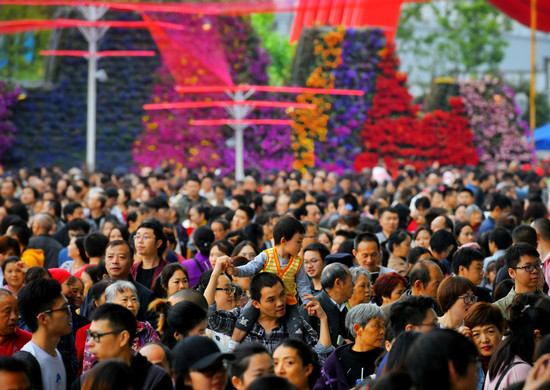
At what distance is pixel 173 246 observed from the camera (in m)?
8.98

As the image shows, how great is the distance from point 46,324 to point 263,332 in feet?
4.28

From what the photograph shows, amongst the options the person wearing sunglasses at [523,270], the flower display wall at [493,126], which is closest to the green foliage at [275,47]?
the flower display wall at [493,126]

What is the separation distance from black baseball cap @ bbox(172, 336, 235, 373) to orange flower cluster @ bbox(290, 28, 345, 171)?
2315 centimetres

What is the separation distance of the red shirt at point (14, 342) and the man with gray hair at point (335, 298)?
6.26ft

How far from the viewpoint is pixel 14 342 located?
17.2ft

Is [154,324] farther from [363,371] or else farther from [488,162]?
[488,162]

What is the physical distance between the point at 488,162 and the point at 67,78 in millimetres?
13200

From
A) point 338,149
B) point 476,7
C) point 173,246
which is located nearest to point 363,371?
point 173,246

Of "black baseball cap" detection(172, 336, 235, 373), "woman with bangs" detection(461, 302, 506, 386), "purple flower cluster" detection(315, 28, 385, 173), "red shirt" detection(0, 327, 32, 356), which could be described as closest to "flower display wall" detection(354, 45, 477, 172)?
"purple flower cluster" detection(315, 28, 385, 173)

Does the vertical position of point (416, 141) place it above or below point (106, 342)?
above

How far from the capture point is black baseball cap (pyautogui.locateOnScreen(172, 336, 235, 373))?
4016 millimetres

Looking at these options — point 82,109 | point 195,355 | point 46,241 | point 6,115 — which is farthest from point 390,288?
point 82,109

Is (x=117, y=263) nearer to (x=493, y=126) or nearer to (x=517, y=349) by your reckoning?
(x=517, y=349)

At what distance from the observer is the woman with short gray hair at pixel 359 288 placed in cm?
659
